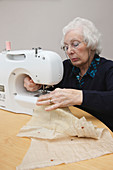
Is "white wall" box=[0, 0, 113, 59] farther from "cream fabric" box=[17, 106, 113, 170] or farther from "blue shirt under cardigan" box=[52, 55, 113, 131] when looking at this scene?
"cream fabric" box=[17, 106, 113, 170]

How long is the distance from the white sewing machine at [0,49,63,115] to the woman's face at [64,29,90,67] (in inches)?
13.5

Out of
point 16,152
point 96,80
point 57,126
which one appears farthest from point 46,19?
point 16,152

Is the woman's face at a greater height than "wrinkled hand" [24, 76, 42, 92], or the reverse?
the woman's face

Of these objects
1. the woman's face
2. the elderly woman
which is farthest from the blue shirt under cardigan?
the woman's face

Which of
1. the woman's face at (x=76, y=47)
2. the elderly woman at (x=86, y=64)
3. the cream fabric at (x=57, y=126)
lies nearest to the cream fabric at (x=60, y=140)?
the cream fabric at (x=57, y=126)

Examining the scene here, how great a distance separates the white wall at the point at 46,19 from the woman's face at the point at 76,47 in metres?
0.71

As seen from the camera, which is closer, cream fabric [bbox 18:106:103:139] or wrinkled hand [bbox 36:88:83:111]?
cream fabric [bbox 18:106:103:139]

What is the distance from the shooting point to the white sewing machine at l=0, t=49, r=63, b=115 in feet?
3.24

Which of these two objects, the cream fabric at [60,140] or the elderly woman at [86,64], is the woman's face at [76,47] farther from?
the cream fabric at [60,140]

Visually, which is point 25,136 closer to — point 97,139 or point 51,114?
point 51,114

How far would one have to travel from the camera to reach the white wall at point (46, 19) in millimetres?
1879

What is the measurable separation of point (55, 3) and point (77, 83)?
3.89 feet

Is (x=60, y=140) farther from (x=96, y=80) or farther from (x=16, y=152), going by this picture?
(x=96, y=80)

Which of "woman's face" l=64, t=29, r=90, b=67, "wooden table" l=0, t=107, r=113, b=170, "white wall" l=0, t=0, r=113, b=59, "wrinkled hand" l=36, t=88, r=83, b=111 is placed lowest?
"wooden table" l=0, t=107, r=113, b=170
